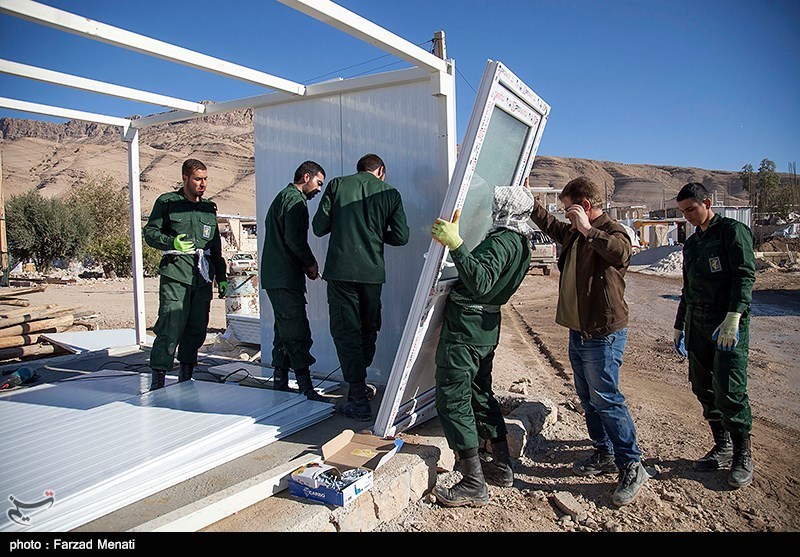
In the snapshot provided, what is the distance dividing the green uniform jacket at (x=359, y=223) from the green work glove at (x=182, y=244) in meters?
1.47

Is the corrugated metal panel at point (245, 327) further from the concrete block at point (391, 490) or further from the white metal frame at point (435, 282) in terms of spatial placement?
the concrete block at point (391, 490)

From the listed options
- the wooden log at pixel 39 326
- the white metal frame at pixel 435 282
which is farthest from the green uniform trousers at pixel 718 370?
the wooden log at pixel 39 326

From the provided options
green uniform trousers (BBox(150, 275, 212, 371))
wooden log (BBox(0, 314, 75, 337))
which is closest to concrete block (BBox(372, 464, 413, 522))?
green uniform trousers (BBox(150, 275, 212, 371))

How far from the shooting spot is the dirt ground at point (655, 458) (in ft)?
11.3

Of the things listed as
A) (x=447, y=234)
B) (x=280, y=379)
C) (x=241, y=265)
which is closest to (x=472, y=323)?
(x=447, y=234)

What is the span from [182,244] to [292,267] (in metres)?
1.13

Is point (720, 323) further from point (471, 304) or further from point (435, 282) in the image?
point (435, 282)

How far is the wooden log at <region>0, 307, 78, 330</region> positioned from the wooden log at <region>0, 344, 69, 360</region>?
40 centimetres

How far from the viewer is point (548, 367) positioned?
837 centimetres

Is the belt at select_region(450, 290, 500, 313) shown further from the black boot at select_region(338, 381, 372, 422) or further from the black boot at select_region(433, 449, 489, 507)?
the black boot at select_region(338, 381, 372, 422)
